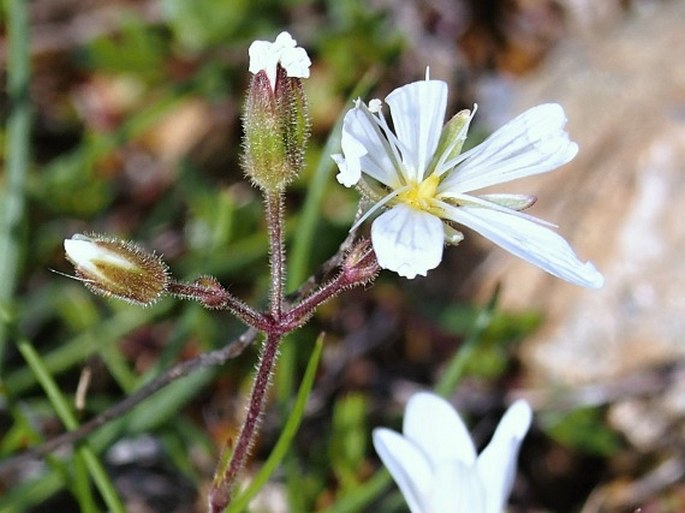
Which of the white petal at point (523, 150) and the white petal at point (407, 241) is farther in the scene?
the white petal at point (523, 150)

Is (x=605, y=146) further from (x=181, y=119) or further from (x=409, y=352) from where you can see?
(x=181, y=119)

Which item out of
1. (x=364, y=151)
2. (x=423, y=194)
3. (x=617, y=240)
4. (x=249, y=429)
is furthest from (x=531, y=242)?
(x=617, y=240)

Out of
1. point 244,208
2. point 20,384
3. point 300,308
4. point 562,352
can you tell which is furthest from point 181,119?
point 300,308

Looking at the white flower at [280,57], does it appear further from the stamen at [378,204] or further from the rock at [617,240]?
the rock at [617,240]

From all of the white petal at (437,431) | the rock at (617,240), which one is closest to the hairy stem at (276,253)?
the white petal at (437,431)

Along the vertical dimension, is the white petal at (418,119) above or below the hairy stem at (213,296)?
above

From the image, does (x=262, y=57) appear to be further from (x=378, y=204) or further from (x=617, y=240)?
(x=617, y=240)

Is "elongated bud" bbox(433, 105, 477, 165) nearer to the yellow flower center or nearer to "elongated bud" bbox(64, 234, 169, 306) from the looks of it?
the yellow flower center

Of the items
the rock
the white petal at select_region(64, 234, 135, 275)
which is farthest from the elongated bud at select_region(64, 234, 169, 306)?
the rock
